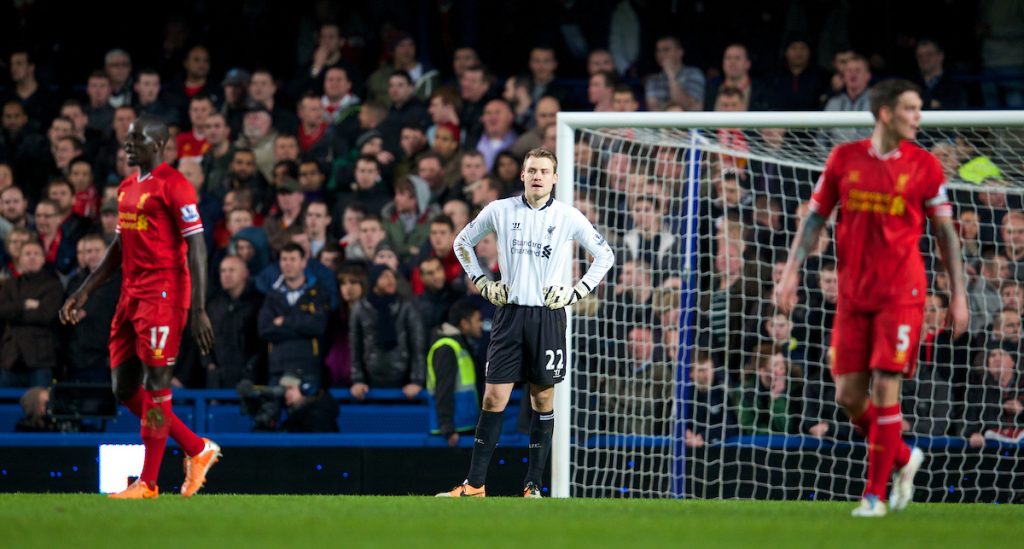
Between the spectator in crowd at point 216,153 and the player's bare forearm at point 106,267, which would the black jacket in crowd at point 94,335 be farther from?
the player's bare forearm at point 106,267

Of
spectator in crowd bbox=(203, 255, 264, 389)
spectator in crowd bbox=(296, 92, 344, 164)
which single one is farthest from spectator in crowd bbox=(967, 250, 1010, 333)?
spectator in crowd bbox=(296, 92, 344, 164)

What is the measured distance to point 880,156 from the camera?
6.64m

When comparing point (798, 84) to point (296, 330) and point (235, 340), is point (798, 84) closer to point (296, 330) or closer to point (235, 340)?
point (296, 330)

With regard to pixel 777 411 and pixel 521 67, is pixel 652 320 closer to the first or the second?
pixel 777 411

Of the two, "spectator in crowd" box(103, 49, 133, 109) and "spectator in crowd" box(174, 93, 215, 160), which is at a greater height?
"spectator in crowd" box(103, 49, 133, 109)

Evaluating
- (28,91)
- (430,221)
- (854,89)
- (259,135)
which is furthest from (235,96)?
(854,89)

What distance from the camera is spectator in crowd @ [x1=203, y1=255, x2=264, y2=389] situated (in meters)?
11.5

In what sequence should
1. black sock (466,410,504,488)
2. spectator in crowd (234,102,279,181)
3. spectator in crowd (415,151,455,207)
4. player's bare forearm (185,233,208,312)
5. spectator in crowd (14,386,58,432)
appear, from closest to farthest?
1. player's bare forearm (185,233,208,312)
2. black sock (466,410,504,488)
3. spectator in crowd (14,386,58,432)
4. spectator in crowd (415,151,455,207)
5. spectator in crowd (234,102,279,181)

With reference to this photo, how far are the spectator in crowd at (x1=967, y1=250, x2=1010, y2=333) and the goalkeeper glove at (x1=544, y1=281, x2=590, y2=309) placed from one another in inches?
140

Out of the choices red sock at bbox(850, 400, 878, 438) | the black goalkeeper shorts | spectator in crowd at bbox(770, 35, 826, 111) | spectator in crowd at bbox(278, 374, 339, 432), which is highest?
spectator in crowd at bbox(770, 35, 826, 111)

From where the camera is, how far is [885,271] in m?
6.54

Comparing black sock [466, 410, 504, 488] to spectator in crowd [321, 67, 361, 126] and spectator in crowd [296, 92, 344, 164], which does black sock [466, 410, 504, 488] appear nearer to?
spectator in crowd [296, 92, 344, 164]

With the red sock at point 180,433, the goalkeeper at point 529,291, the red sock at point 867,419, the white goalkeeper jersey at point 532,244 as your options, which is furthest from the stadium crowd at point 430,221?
the red sock at point 180,433

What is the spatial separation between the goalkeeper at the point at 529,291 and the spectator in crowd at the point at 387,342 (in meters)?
2.64
